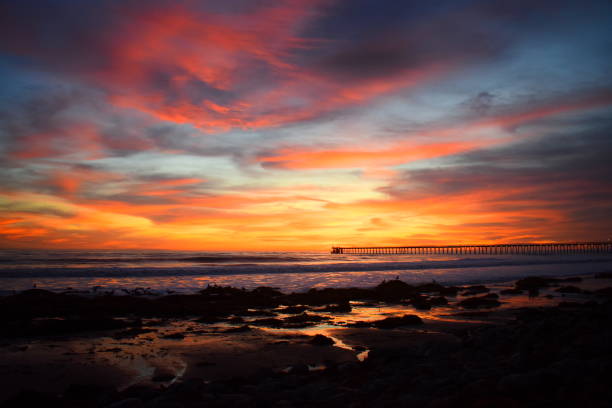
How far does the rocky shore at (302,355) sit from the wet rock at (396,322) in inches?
1.9

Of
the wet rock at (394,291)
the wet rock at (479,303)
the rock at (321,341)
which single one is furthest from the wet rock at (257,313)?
the wet rock at (479,303)

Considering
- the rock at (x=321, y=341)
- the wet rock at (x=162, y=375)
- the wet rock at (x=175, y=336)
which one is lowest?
the wet rock at (x=175, y=336)

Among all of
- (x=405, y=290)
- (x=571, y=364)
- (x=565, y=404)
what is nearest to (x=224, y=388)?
(x=565, y=404)

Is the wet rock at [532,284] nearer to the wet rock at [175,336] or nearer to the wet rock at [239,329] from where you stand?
the wet rock at [239,329]

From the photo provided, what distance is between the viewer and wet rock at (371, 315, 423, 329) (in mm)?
13898

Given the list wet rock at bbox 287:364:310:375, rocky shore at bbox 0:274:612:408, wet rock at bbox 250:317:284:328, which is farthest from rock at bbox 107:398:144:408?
wet rock at bbox 250:317:284:328

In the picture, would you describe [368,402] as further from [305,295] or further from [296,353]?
[305,295]

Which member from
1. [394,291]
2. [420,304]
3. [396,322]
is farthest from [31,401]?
[394,291]

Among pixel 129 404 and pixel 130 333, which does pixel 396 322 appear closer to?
pixel 130 333

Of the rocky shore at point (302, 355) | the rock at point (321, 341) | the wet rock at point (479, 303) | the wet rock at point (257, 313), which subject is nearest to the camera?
the rocky shore at point (302, 355)

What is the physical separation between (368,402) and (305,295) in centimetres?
1649

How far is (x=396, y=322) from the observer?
14117 mm

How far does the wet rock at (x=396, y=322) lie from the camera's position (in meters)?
13.9

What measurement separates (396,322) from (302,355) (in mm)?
5031
